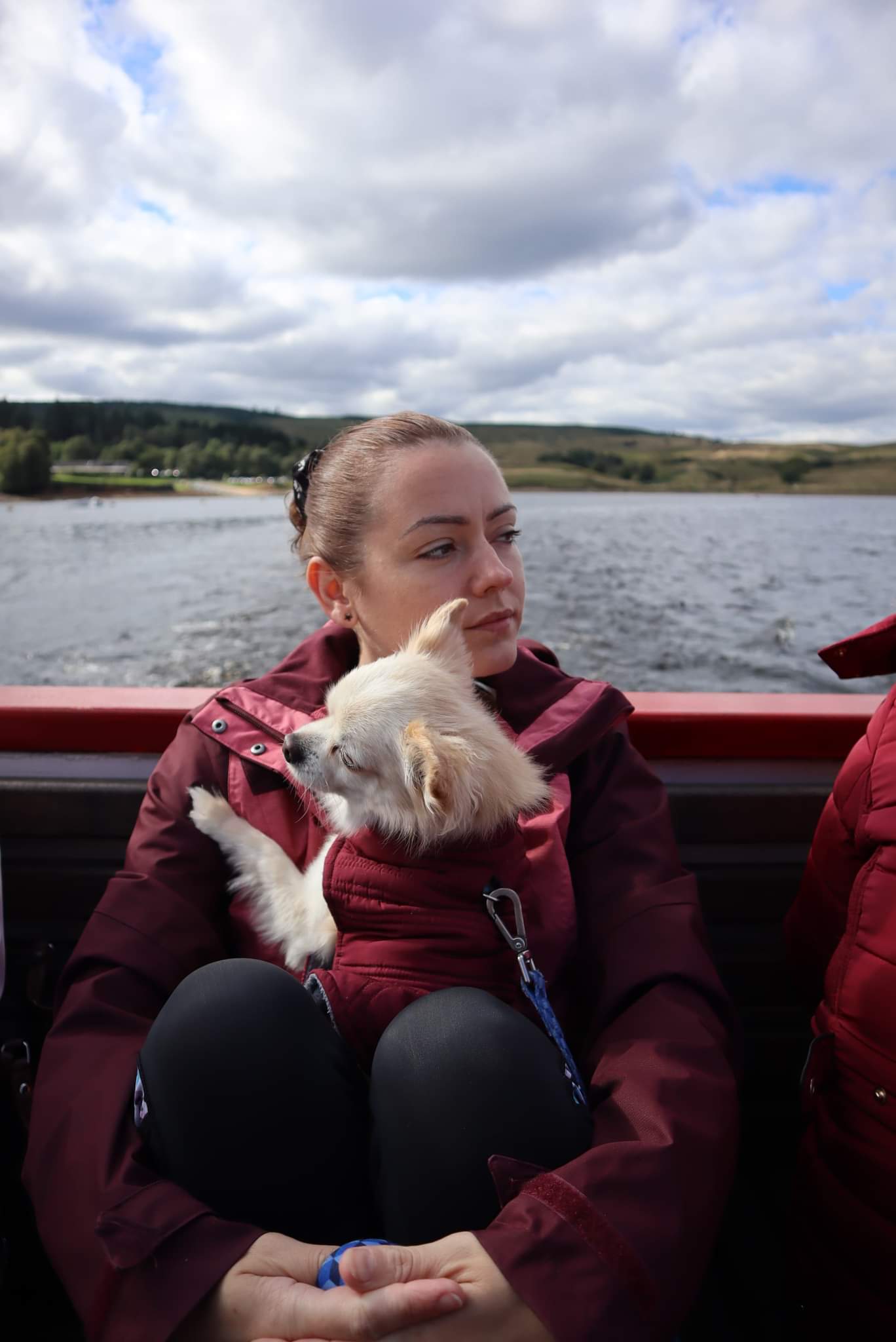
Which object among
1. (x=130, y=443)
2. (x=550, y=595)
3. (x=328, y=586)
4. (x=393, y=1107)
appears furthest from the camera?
(x=130, y=443)

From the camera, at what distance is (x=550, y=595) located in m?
7.79

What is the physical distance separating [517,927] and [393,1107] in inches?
14.7

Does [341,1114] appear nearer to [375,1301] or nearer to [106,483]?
[375,1301]

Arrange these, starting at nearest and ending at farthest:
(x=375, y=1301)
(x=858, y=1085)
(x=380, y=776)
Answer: (x=375, y=1301), (x=858, y=1085), (x=380, y=776)

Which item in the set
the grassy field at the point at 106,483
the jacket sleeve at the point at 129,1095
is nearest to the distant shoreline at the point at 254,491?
the grassy field at the point at 106,483

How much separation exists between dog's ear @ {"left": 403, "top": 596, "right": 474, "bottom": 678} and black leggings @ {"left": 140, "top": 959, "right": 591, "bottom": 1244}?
0.78 m

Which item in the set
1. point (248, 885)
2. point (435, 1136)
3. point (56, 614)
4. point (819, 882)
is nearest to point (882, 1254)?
point (819, 882)

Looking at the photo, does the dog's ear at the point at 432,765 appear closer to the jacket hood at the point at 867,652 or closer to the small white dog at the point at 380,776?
the small white dog at the point at 380,776

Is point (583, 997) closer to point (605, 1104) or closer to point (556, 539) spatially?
point (605, 1104)

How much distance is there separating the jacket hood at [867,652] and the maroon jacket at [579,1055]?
43cm

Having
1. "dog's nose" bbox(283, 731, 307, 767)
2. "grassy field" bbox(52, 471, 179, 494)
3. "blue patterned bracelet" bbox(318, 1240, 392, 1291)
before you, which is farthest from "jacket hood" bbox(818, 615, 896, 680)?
"grassy field" bbox(52, 471, 179, 494)

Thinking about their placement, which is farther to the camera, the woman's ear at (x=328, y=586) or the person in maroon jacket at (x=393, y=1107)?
the woman's ear at (x=328, y=586)

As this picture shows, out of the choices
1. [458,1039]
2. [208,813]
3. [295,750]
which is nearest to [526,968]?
[458,1039]

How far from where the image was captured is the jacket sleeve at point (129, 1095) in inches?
45.3
